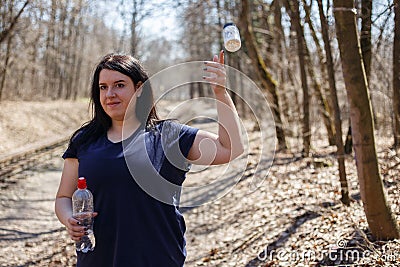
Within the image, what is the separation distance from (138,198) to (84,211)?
12.7 inches

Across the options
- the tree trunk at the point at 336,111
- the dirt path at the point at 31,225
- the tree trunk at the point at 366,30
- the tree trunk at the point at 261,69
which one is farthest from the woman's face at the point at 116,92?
the tree trunk at the point at 261,69

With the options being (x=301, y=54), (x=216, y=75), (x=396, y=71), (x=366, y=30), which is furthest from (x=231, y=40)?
(x=301, y=54)

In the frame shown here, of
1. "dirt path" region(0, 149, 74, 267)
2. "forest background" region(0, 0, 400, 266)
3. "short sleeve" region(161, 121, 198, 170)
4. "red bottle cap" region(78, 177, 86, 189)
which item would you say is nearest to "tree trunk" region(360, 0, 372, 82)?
"forest background" region(0, 0, 400, 266)

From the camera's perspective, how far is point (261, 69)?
535 inches

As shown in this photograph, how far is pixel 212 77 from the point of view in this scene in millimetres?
2354

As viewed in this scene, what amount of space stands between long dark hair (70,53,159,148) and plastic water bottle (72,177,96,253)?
35 centimetres

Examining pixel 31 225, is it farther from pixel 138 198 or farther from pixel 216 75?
pixel 216 75

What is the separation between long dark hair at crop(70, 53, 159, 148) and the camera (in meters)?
2.54

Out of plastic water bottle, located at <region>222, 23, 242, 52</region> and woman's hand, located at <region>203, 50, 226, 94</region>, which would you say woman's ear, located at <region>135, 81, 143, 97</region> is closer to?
woman's hand, located at <region>203, 50, 226, 94</region>

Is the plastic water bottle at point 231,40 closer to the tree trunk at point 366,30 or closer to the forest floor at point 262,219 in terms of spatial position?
the forest floor at point 262,219

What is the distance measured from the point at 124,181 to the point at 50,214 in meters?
8.27

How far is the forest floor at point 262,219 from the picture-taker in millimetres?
5512

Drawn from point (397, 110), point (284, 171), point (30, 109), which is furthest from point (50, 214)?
point (30, 109)

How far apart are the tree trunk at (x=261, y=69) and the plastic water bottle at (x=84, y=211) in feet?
36.7
